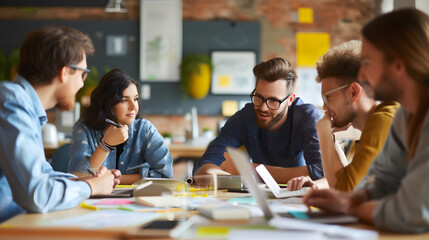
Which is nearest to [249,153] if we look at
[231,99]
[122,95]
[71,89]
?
[122,95]

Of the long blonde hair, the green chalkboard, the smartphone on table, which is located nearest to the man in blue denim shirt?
the smartphone on table

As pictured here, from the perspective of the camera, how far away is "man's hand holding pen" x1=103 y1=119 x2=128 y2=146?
7.62 ft

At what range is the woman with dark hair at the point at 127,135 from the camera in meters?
2.46

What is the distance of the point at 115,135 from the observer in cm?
233

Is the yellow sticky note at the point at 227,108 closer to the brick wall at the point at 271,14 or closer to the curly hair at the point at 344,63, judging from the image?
the brick wall at the point at 271,14

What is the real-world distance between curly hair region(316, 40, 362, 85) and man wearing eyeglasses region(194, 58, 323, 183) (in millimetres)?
532

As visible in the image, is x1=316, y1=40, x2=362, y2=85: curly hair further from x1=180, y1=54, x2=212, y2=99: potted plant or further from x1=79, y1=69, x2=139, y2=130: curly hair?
x1=180, y1=54, x2=212, y2=99: potted plant

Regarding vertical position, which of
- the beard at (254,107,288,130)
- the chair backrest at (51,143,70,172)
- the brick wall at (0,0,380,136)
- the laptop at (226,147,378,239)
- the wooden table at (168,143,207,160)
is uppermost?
the brick wall at (0,0,380,136)

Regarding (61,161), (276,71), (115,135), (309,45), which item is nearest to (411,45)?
(276,71)

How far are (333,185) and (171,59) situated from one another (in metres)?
4.62

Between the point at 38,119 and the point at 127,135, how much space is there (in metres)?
0.92

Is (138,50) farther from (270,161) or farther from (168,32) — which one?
(270,161)

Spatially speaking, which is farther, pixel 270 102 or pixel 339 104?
pixel 270 102

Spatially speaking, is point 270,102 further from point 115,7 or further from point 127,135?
point 115,7
